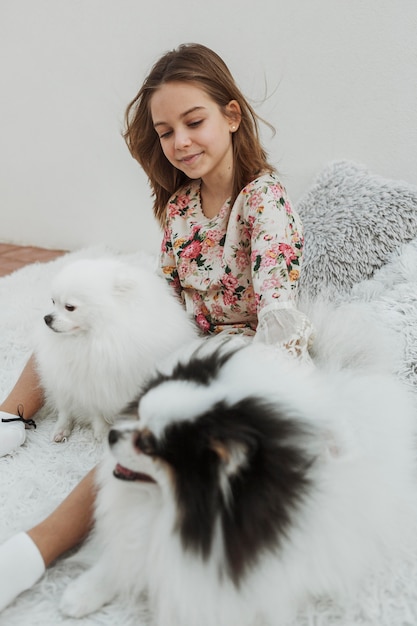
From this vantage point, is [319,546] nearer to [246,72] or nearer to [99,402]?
[99,402]

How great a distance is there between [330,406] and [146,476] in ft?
0.98

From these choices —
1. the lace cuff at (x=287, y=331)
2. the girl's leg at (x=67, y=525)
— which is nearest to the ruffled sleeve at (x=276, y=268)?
the lace cuff at (x=287, y=331)

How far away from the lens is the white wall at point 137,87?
174cm

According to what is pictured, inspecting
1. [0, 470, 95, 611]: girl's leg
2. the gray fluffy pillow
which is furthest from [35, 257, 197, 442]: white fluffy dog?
the gray fluffy pillow

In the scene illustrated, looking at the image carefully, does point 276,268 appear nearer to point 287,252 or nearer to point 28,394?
point 287,252

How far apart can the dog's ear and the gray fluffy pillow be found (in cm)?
106

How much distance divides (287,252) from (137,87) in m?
1.48

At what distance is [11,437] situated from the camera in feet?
4.01

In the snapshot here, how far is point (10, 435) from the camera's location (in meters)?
1.22

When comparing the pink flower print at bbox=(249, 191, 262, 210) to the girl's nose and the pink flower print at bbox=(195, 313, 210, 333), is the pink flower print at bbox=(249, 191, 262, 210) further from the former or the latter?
the pink flower print at bbox=(195, 313, 210, 333)

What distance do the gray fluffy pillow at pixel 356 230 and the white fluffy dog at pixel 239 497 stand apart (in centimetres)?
88

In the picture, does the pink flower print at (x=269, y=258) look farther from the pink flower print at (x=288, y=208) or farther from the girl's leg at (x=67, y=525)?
the girl's leg at (x=67, y=525)

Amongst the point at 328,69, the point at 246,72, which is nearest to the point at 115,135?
the point at 246,72

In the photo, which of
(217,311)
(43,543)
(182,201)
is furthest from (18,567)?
(182,201)
